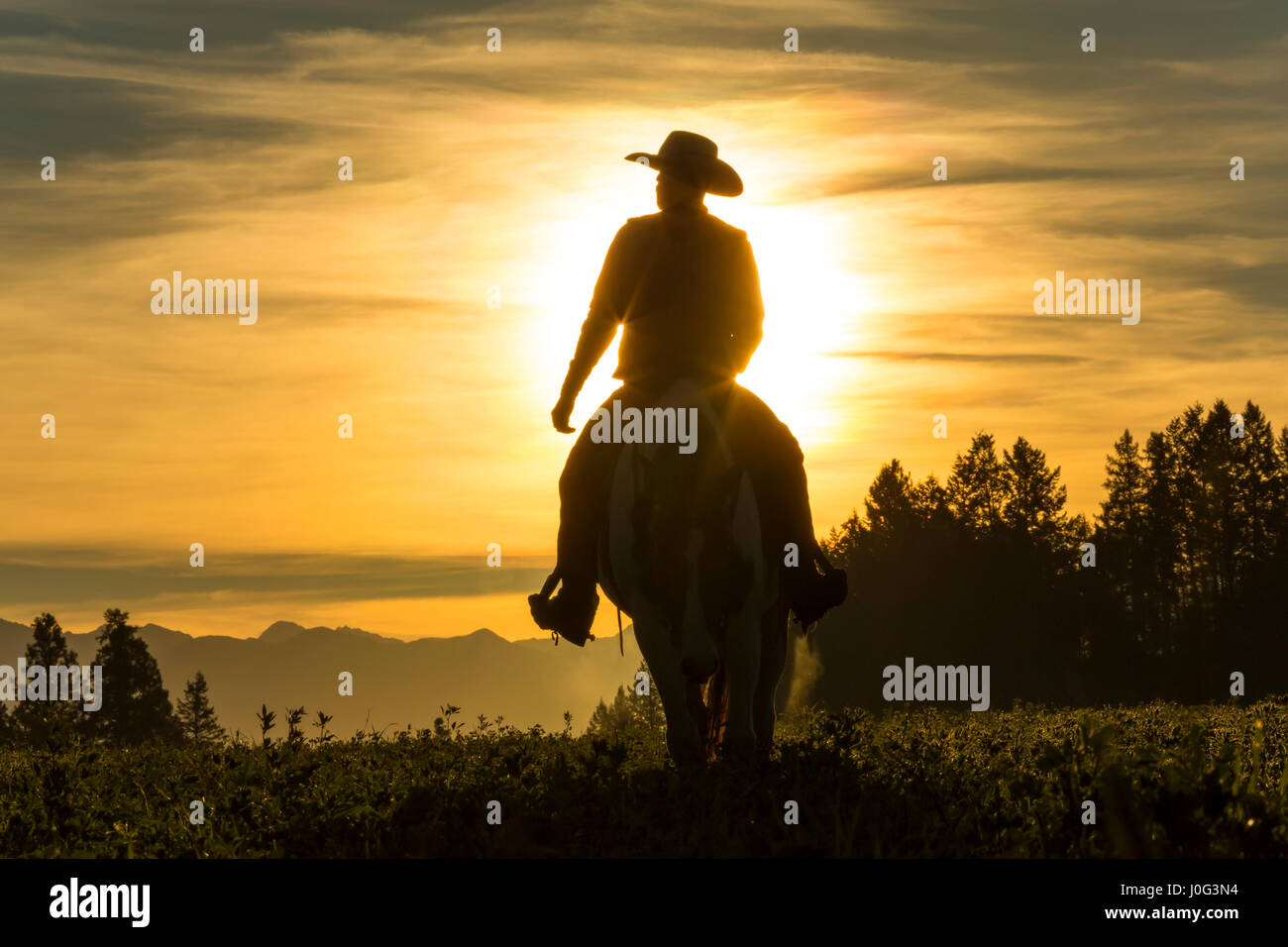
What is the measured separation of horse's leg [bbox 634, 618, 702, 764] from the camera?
9039 mm

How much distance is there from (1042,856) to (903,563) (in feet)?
269

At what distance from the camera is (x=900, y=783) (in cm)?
776

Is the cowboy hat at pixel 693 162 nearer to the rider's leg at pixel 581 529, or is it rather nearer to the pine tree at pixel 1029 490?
the rider's leg at pixel 581 529

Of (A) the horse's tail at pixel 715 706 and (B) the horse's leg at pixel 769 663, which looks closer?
(A) the horse's tail at pixel 715 706

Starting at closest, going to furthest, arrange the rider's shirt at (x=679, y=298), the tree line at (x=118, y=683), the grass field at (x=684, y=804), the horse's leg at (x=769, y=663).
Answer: the grass field at (x=684, y=804)
the rider's shirt at (x=679, y=298)
the horse's leg at (x=769, y=663)
the tree line at (x=118, y=683)

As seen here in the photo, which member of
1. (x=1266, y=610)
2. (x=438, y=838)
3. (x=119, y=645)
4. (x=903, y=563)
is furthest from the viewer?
(x=903, y=563)

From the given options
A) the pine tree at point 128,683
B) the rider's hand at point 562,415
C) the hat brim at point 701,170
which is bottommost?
the pine tree at point 128,683

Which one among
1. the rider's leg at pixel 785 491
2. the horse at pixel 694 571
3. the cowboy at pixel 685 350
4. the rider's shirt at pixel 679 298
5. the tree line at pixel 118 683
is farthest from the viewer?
the tree line at pixel 118 683

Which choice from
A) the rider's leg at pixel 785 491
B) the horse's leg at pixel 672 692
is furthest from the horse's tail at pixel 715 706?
the rider's leg at pixel 785 491

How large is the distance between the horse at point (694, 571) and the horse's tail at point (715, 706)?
0.04 metres

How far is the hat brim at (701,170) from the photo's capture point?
1008cm

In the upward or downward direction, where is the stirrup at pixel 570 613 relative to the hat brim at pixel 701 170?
downward
